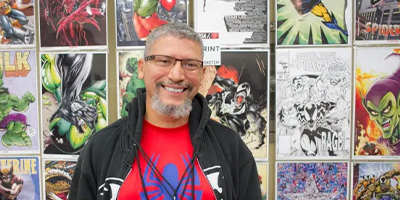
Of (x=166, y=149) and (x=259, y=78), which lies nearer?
(x=166, y=149)

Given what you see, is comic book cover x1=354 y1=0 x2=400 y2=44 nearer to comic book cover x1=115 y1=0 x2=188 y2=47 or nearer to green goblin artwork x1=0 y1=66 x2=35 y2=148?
comic book cover x1=115 y1=0 x2=188 y2=47

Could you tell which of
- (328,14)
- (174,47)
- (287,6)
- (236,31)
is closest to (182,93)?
(174,47)

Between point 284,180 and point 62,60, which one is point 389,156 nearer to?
point 284,180

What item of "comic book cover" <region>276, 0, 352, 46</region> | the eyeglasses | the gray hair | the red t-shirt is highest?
"comic book cover" <region>276, 0, 352, 46</region>

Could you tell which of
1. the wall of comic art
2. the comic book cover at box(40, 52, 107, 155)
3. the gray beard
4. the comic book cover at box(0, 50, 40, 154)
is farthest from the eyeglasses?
the comic book cover at box(0, 50, 40, 154)

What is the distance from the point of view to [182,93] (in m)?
1.05

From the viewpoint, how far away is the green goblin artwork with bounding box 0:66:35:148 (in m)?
1.69

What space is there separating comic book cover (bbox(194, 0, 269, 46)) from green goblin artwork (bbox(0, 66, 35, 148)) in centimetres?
109

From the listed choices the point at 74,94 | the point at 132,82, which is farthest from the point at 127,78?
the point at 74,94

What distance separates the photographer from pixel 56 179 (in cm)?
173

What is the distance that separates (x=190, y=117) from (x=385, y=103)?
1174mm

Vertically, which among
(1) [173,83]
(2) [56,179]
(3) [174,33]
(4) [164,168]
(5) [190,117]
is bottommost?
(2) [56,179]

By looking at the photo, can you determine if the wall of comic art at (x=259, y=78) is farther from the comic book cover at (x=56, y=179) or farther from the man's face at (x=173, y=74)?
the man's face at (x=173, y=74)

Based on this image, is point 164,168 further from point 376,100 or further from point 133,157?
point 376,100
